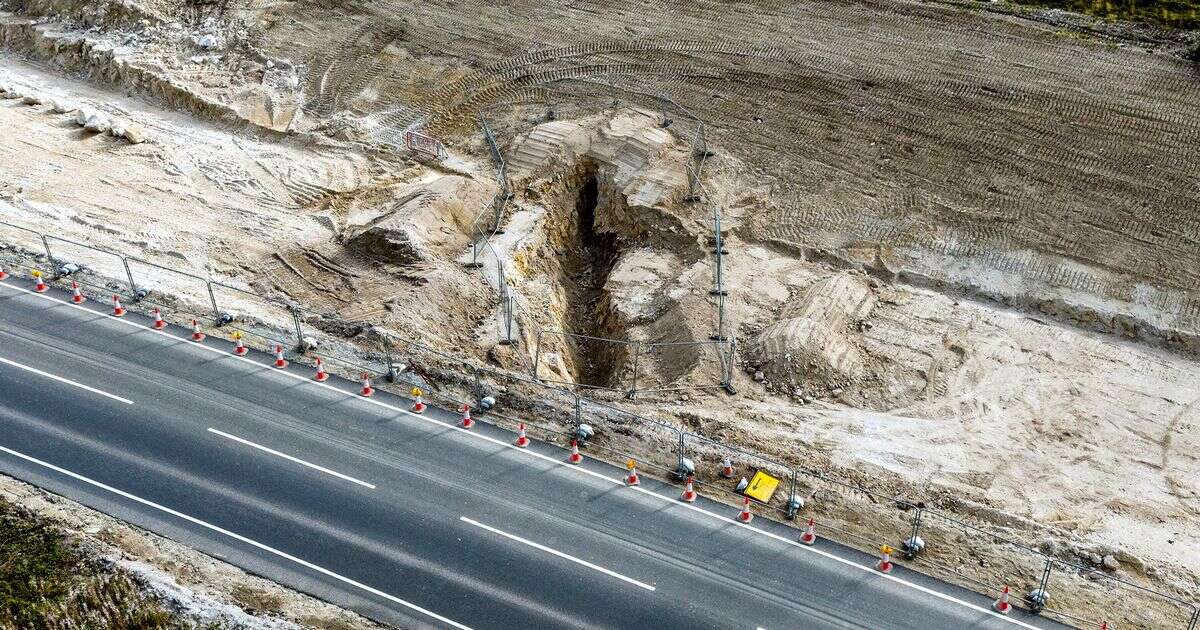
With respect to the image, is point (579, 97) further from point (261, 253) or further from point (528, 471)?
point (528, 471)

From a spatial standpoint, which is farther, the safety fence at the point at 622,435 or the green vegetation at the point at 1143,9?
the green vegetation at the point at 1143,9

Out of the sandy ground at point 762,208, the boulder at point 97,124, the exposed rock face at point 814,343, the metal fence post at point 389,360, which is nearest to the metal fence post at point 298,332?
the sandy ground at point 762,208

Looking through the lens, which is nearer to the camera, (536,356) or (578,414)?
(578,414)

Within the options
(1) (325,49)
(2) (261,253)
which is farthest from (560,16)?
(2) (261,253)

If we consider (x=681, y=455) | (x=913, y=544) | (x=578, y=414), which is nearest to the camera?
(x=913, y=544)

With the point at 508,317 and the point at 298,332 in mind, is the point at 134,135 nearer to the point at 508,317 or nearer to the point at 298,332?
the point at 298,332

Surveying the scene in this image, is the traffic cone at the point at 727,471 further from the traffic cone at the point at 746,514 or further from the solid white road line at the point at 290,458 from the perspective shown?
the solid white road line at the point at 290,458

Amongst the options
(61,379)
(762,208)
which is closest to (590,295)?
(762,208)
